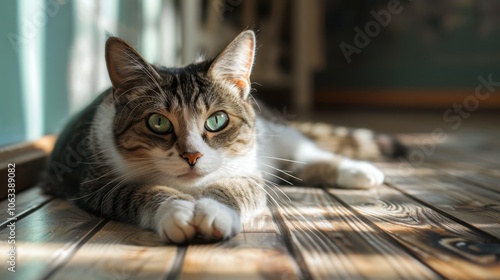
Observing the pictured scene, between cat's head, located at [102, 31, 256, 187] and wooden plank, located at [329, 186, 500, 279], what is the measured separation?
49 cm

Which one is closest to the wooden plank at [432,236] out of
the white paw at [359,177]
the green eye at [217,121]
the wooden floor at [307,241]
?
the wooden floor at [307,241]

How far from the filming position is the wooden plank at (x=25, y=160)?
192 centimetres

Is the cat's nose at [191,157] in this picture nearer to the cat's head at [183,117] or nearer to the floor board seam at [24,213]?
the cat's head at [183,117]

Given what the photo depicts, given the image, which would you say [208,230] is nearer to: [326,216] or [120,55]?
[326,216]

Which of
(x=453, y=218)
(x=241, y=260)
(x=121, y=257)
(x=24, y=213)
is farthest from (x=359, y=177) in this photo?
(x=24, y=213)

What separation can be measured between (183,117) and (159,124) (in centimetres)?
9

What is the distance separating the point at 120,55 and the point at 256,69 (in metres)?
4.54

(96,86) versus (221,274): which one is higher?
(96,86)

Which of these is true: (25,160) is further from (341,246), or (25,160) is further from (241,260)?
(341,246)

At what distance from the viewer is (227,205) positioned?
60.8 inches

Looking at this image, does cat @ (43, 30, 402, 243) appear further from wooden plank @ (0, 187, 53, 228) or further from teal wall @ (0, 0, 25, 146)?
teal wall @ (0, 0, 25, 146)

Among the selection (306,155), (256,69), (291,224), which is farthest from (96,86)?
(256,69)

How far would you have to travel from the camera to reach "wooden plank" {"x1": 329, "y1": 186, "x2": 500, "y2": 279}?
1146 millimetres

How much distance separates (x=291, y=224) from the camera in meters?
1.56
